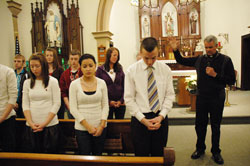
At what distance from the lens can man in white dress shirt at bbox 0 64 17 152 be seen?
1987 mm

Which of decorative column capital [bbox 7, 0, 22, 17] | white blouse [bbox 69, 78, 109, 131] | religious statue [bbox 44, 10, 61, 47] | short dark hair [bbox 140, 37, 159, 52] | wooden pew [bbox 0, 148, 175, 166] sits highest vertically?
decorative column capital [bbox 7, 0, 22, 17]

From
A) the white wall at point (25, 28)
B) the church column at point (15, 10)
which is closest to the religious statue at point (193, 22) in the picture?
the white wall at point (25, 28)

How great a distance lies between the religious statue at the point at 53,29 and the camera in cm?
587

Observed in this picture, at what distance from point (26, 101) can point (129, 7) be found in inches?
321

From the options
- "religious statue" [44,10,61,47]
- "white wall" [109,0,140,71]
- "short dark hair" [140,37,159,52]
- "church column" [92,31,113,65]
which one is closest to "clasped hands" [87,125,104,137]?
"short dark hair" [140,37,159,52]

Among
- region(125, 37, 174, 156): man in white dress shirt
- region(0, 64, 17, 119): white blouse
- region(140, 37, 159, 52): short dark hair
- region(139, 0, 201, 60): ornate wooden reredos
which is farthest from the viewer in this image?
region(139, 0, 201, 60): ornate wooden reredos

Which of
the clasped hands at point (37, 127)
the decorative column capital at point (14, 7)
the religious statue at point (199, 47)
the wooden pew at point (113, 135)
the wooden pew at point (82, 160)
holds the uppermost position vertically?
the decorative column capital at point (14, 7)

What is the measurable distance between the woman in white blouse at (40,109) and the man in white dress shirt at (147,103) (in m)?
0.80

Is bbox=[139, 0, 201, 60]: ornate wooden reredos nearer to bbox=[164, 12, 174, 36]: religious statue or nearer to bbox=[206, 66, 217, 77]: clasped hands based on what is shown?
bbox=[164, 12, 174, 36]: religious statue

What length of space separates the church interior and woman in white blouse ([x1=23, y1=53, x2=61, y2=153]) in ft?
2.39

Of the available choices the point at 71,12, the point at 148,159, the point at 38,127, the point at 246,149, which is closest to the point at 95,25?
the point at 71,12

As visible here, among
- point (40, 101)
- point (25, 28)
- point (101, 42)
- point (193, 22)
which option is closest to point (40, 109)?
point (40, 101)

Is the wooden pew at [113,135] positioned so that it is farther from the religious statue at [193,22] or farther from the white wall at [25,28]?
the religious statue at [193,22]

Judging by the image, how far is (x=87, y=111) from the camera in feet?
5.68
